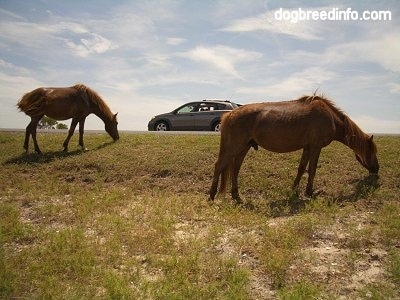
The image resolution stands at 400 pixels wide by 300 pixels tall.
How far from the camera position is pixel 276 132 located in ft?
29.7

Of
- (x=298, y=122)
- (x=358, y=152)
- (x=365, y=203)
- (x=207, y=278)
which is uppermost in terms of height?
(x=298, y=122)

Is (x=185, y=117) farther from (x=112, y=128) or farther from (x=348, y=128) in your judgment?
(x=348, y=128)

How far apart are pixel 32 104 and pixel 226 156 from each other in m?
8.54

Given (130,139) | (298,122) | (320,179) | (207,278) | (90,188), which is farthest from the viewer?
(130,139)

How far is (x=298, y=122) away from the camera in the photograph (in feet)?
29.8

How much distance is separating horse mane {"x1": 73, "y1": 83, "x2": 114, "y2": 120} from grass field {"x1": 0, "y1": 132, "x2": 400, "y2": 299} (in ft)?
11.7

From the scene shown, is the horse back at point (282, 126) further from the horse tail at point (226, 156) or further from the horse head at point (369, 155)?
the horse head at point (369, 155)

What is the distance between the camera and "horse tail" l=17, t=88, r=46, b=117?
46.1 feet

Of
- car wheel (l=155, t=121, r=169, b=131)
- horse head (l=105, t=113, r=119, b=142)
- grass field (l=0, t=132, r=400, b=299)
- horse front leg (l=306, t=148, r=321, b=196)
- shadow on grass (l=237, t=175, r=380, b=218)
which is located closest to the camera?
grass field (l=0, t=132, r=400, b=299)

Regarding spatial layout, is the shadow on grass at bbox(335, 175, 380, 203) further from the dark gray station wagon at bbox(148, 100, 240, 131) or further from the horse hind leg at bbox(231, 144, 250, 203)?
the dark gray station wagon at bbox(148, 100, 240, 131)

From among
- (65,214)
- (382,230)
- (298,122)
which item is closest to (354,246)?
(382,230)

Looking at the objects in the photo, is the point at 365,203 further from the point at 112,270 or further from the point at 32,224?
the point at 32,224

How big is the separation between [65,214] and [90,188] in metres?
2.42

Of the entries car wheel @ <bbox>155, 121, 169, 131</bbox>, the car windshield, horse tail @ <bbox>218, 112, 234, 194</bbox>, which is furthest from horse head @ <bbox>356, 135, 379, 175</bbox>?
car wheel @ <bbox>155, 121, 169, 131</bbox>
